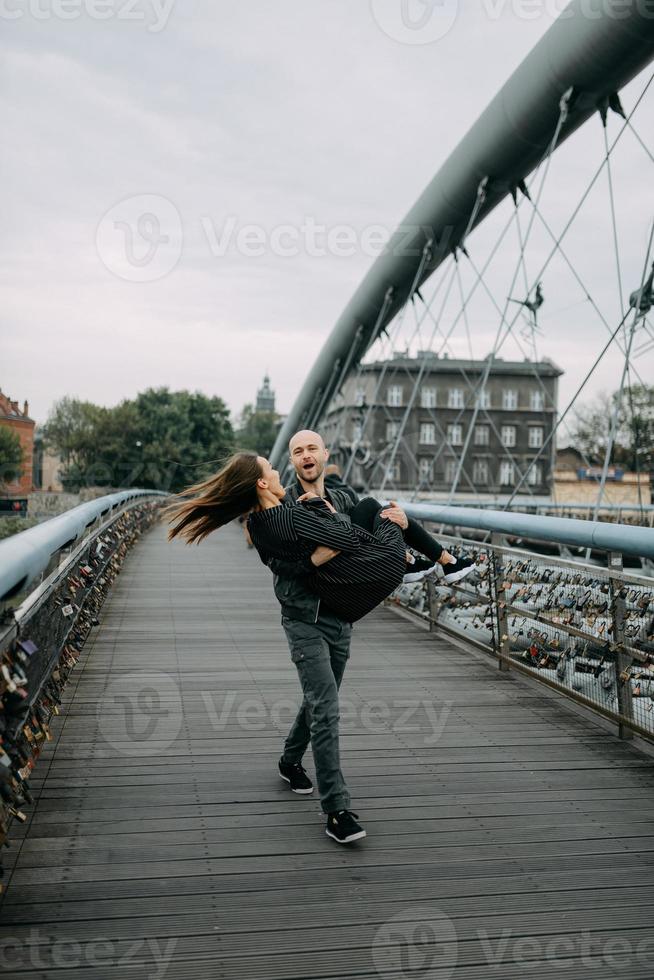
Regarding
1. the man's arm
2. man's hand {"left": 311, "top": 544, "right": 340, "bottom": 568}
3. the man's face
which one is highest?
the man's face

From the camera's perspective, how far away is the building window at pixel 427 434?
7512 centimetres

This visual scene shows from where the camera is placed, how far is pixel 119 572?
12375 millimetres

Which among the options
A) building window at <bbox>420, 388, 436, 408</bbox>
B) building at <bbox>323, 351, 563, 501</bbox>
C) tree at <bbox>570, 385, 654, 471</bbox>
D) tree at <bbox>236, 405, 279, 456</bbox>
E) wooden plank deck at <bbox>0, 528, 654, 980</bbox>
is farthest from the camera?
tree at <bbox>236, 405, 279, 456</bbox>

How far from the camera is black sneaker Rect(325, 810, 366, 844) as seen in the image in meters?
3.51

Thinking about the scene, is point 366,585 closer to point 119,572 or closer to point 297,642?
point 297,642

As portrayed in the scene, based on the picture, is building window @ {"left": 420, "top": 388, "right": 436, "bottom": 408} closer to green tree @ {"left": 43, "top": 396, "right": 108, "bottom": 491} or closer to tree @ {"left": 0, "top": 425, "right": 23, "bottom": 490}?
green tree @ {"left": 43, "top": 396, "right": 108, "bottom": 491}

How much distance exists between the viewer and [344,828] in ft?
11.5

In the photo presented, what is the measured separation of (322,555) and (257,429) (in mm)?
144822

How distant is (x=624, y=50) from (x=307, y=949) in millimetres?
12363

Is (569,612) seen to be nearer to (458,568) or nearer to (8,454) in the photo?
(458,568)

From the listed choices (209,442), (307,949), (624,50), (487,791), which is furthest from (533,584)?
(209,442)
